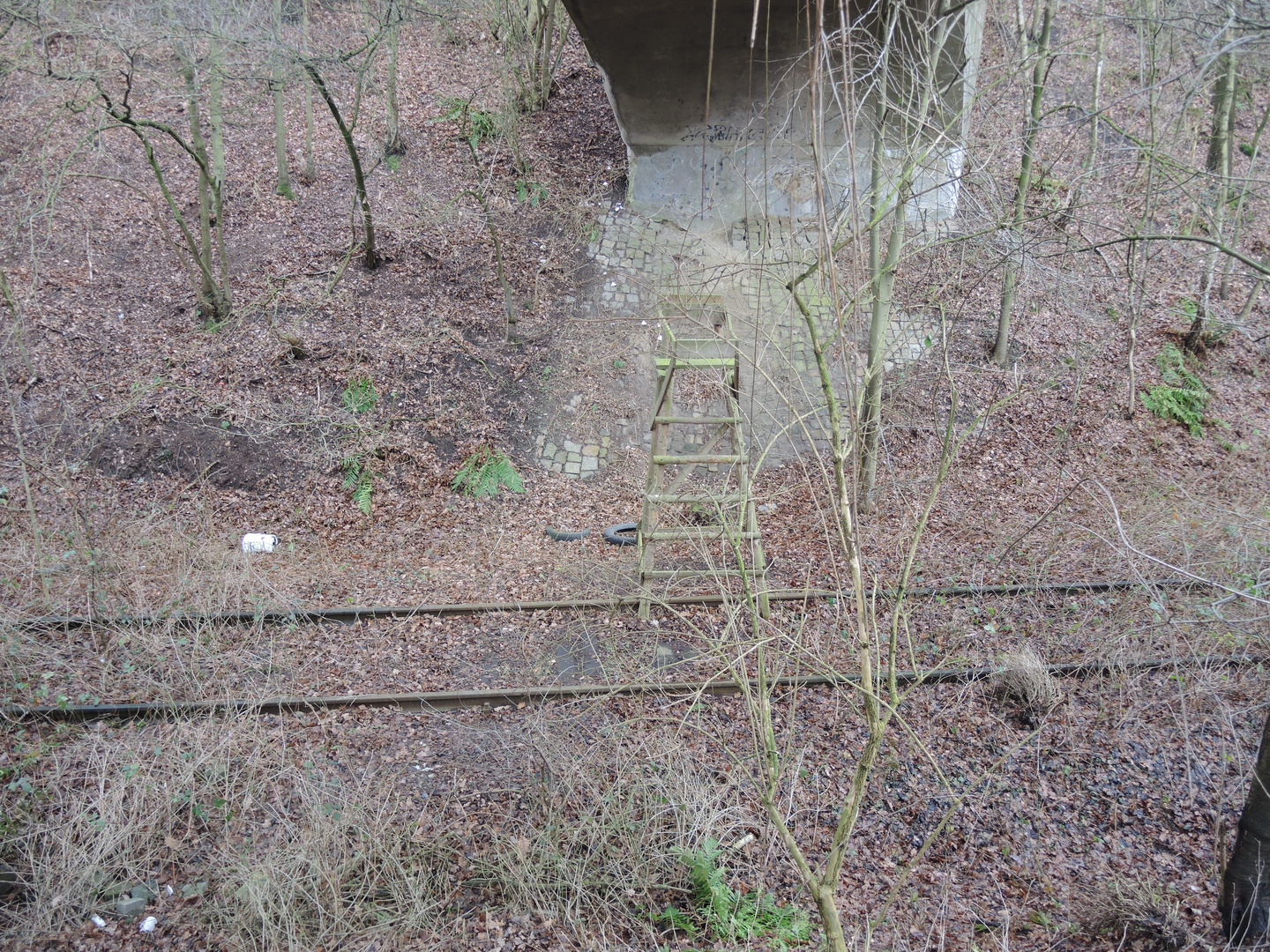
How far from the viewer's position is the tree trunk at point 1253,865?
3.90m

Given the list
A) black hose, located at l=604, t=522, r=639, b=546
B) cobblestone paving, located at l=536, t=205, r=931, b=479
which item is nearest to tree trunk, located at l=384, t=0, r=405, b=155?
cobblestone paving, located at l=536, t=205, r=931, b=479

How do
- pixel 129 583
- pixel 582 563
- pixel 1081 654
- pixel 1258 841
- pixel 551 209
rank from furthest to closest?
pixel 551 209 → pixel 582 563 → pixel 129 583 → pixel 1081 654 → pixel 1258 841

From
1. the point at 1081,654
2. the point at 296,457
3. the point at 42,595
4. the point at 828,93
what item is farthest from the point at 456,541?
the point at 828,93

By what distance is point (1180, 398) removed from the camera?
1045cm

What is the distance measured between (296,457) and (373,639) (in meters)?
3.37

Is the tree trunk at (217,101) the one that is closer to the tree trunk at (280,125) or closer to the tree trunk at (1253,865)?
the tree trunk at (280,125)

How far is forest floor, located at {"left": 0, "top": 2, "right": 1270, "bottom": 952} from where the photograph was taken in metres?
4.57

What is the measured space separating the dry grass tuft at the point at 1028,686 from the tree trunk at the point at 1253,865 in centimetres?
162

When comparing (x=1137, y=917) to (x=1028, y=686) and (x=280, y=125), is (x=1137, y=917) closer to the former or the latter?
(x=1028, y=686)

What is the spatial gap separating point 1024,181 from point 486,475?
6873 millimetres

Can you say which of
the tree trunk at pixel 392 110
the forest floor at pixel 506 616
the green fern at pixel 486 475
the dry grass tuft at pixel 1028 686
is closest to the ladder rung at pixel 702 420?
the forest floor at pixel 506 616

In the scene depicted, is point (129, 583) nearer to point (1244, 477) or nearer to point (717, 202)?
point (717, 202)

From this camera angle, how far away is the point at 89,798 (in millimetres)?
4895

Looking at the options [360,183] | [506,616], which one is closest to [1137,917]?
[506,616]
